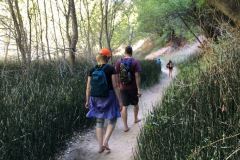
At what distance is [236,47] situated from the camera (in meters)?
4.16

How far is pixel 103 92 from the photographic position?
374 cm

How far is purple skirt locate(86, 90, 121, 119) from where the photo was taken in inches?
152

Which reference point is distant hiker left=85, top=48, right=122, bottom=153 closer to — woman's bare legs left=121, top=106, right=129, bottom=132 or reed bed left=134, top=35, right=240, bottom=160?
reed bed left=134, top=35, right=240, bottom=160

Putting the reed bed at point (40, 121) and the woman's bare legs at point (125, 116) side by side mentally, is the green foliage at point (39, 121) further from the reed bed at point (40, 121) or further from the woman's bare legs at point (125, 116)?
the woman's bare legs at point (125, 116)

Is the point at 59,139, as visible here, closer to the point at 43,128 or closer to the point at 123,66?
the point at 43,128

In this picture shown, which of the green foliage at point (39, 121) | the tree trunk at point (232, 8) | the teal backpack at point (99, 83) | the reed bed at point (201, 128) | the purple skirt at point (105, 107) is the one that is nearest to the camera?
the reed bed at point (201, 128)

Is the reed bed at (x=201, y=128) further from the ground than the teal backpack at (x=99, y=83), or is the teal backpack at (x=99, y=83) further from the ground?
the teal backpack at (x=99, y=83)

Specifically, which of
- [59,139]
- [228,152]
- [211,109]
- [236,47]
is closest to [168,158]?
[228,152]

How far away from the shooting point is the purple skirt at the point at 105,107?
3861 millimetres

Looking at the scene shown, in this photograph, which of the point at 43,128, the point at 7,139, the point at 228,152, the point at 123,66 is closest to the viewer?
the point at 228,152

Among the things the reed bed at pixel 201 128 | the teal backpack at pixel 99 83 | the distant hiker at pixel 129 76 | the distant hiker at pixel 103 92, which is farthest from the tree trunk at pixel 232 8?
the teal backpack at pixel 99 83

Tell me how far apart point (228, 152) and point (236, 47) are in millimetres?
2012

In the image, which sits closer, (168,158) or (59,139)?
(168,158)

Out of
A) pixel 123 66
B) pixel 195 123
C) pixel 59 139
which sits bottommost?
pixel 59 139
